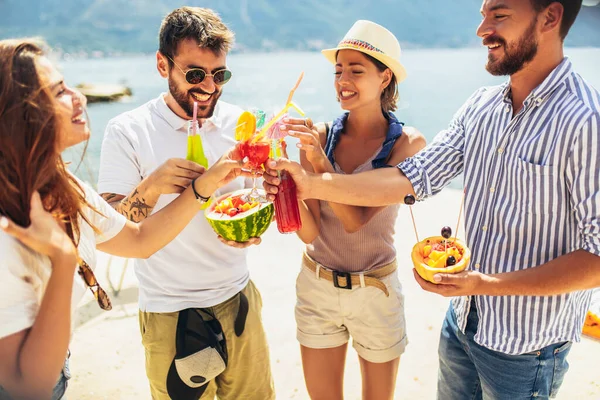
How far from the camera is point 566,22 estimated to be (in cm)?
204

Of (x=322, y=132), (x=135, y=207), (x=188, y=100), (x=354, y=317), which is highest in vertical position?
(x=188, y=100)

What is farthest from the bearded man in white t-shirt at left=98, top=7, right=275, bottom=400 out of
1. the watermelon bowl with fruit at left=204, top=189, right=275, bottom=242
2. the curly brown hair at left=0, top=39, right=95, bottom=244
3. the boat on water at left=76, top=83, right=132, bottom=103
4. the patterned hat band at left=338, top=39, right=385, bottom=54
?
the boat on water at left=76, top=83, right=132, bottom=103

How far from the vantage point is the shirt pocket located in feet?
6.48

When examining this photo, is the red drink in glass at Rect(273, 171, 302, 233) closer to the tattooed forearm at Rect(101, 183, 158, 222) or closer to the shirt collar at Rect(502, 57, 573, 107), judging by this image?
the tattooed forearm at Rect(101, 183, 158, 222)

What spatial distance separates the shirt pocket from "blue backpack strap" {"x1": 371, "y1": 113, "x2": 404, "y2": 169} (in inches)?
33.2

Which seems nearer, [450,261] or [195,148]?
[450,261]

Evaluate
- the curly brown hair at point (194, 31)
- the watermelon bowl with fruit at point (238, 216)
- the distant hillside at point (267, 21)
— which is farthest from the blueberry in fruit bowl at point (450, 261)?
the distant hillside at point (267, 21)

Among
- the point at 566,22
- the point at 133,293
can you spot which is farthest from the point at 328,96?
the point at 566,22

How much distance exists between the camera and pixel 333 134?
3.03 meters

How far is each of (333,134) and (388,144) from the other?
14.6 inches

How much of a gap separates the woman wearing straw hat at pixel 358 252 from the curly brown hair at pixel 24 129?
147 centimetres

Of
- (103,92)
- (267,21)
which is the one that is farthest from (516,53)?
(267,21)

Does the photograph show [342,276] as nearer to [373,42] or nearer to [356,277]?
[356,277]

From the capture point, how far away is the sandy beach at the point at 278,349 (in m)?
4.21
